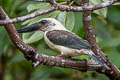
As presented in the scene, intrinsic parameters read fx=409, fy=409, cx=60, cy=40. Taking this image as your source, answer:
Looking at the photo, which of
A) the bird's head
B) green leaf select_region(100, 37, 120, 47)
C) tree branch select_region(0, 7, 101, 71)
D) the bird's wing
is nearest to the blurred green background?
green leaf select_region(100, 37, 120, 47)

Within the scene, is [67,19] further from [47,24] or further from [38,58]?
[38,58]

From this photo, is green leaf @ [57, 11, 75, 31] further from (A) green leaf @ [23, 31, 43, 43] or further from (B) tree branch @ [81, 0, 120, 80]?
(B) tree branch @ [81, 0, 120, 80]

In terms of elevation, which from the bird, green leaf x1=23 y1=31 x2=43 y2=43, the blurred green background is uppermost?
the bird

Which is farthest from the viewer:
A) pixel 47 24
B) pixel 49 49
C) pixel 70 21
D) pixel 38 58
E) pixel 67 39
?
pixel 49 49

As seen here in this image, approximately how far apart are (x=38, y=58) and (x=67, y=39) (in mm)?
499

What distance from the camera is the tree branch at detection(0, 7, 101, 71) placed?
98.4 inches

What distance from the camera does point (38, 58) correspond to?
2.66m

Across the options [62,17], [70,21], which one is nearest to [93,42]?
[70,21]

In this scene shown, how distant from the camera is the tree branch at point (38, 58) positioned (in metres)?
2.50

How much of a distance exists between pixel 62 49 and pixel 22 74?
9.82 ft

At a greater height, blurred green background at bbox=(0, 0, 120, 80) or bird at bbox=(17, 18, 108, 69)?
bird at bbox=(17, 18, 108, 69)

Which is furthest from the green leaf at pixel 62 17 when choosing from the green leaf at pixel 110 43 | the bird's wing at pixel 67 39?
the green leaf at pixel 110 43

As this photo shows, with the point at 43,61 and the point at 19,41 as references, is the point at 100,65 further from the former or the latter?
the point at 19,41

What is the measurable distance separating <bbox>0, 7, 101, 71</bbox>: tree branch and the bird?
0.08 m
